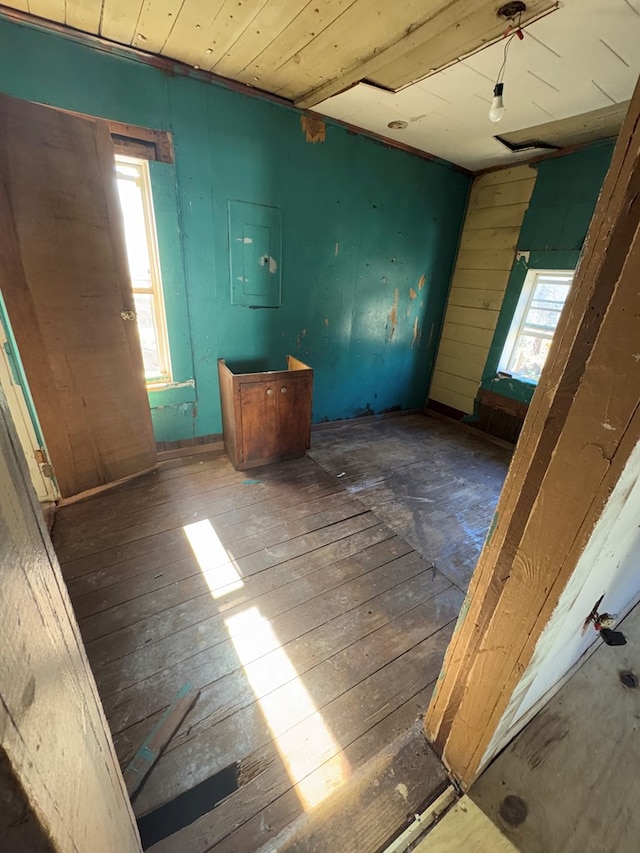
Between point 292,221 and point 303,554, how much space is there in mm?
2379

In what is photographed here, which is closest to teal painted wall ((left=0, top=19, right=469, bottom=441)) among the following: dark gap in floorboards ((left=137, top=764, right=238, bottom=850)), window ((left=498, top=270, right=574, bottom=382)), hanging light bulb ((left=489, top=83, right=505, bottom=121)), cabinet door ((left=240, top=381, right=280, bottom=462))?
cabinet door ((left=240, top=381, right=280, bottom=462))

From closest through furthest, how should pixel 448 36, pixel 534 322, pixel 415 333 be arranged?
pixel 448 36 < pixel 534 322 < pixel 415 333

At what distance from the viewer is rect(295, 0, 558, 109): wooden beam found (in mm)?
1374

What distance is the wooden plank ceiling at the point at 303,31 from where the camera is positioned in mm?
1438

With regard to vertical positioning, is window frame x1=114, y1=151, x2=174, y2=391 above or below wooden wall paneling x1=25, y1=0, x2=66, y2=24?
below

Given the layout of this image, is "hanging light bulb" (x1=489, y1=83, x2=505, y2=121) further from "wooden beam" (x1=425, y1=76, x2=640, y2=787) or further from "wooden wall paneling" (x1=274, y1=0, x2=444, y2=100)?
"wooden beam" (x1=425, y1=76, x2=640, y2=787)

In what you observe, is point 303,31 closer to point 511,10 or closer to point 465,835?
point 511,10

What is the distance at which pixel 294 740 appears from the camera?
3.74ft

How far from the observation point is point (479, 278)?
340cm

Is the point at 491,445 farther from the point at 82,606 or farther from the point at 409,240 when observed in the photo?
the point at 82,606

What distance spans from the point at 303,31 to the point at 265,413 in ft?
6.57

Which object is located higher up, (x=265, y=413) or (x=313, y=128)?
(x=313, y=128)

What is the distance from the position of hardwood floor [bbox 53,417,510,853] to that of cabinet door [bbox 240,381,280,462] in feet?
0.89

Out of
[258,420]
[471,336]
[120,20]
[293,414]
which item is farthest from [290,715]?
[471,336]
